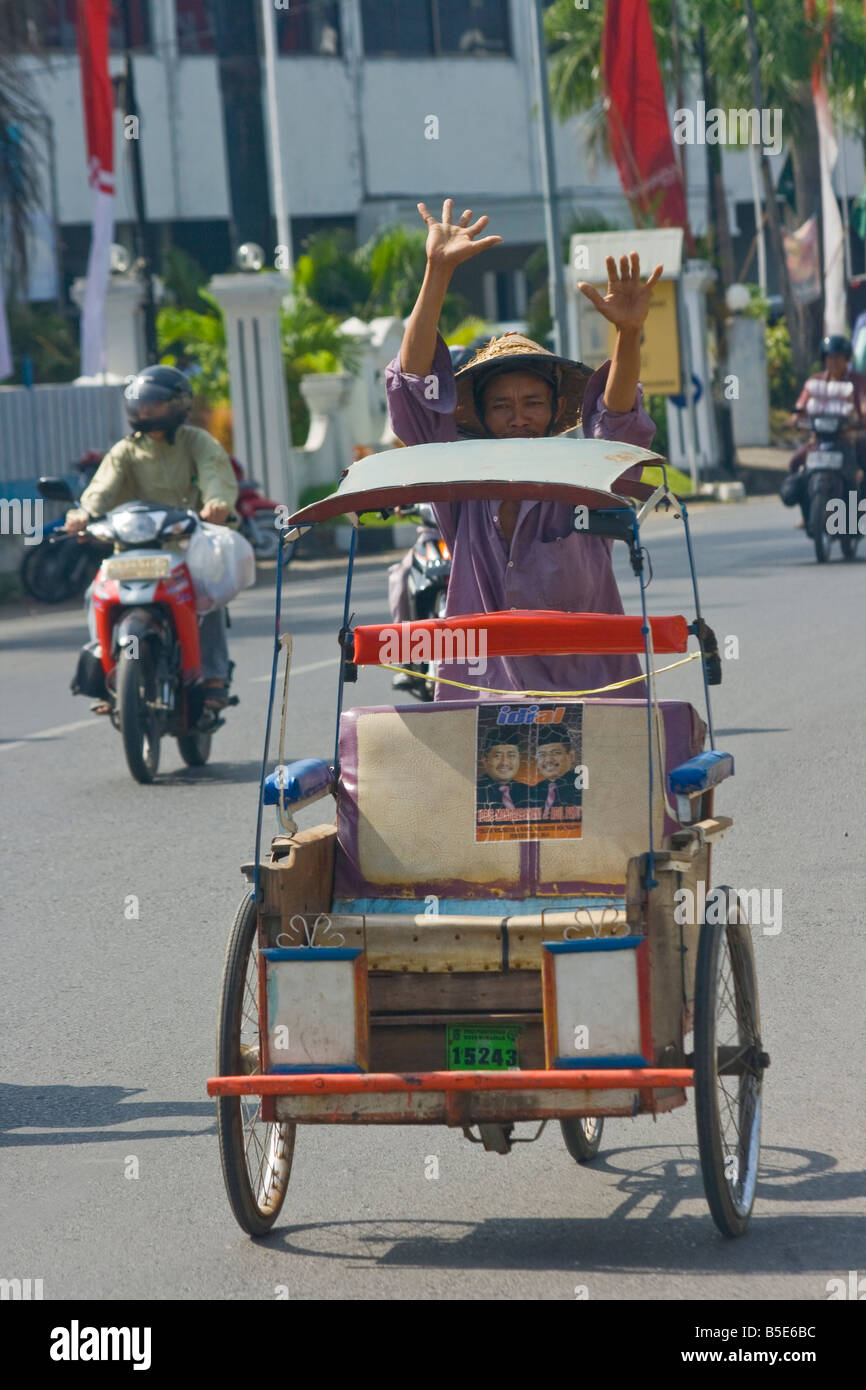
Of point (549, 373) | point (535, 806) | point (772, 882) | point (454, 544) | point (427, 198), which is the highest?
point (427, 198)

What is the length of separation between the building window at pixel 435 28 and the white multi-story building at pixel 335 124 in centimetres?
3

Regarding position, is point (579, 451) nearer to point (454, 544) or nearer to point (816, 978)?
point (454, 544)

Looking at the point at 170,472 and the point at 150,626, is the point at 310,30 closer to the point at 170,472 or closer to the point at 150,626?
the point at 170,472

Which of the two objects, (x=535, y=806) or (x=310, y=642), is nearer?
(x=535, y=806)

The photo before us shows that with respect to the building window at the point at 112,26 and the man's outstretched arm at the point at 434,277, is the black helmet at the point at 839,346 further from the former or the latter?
the building window at the point at 112,26

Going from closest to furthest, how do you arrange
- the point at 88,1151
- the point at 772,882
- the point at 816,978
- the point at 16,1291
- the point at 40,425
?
the point at 16,1291 < the point at 88,1151 < the point at 816,978 < the point at 772,882 < the point at 40,425

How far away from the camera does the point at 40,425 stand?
967 inches

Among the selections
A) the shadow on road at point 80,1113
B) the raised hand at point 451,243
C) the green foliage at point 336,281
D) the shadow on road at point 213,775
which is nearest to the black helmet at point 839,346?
the shadow on road at point 213,775

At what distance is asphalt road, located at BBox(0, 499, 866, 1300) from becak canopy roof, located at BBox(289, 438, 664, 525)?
1.47 metres

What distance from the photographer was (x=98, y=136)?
23859mm

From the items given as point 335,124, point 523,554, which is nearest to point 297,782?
point 523,554

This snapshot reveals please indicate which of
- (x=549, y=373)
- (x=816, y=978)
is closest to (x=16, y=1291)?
(x=549, y=373)

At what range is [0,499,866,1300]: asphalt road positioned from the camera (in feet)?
13.5

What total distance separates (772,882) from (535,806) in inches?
123
